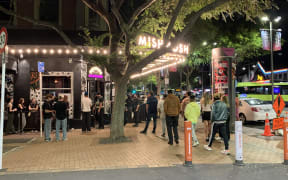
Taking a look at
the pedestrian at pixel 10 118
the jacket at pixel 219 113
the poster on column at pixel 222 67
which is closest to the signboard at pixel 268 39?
the poster on column at pixel 222 67

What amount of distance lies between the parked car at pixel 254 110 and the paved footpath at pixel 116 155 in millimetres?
4339

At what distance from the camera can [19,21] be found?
557 inches

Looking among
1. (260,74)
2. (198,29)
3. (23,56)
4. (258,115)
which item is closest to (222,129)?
(258,115)

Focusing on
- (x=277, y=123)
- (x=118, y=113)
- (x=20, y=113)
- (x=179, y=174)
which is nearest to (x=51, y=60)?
(x=20, y=113)

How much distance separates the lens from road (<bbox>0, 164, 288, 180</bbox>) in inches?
215

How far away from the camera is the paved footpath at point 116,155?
648 cm

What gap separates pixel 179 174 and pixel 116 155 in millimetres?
2385

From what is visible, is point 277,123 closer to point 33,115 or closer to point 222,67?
point 222,67

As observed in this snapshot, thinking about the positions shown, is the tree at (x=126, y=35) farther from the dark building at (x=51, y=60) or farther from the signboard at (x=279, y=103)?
the signboard at (x=279, y=103)

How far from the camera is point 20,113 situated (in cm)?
1239

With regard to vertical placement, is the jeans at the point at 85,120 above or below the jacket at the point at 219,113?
below

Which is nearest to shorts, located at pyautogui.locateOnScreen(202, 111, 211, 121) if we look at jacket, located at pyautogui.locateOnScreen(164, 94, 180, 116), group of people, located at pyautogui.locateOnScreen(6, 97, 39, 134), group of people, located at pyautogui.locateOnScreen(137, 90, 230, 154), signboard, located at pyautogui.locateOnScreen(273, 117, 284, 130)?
group of people, located at pyautogui.locateOnScreen(137, 90, 230, 154)

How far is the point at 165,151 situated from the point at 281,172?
3.21 m

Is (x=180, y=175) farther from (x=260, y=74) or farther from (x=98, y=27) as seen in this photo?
(x=260, y=74)
